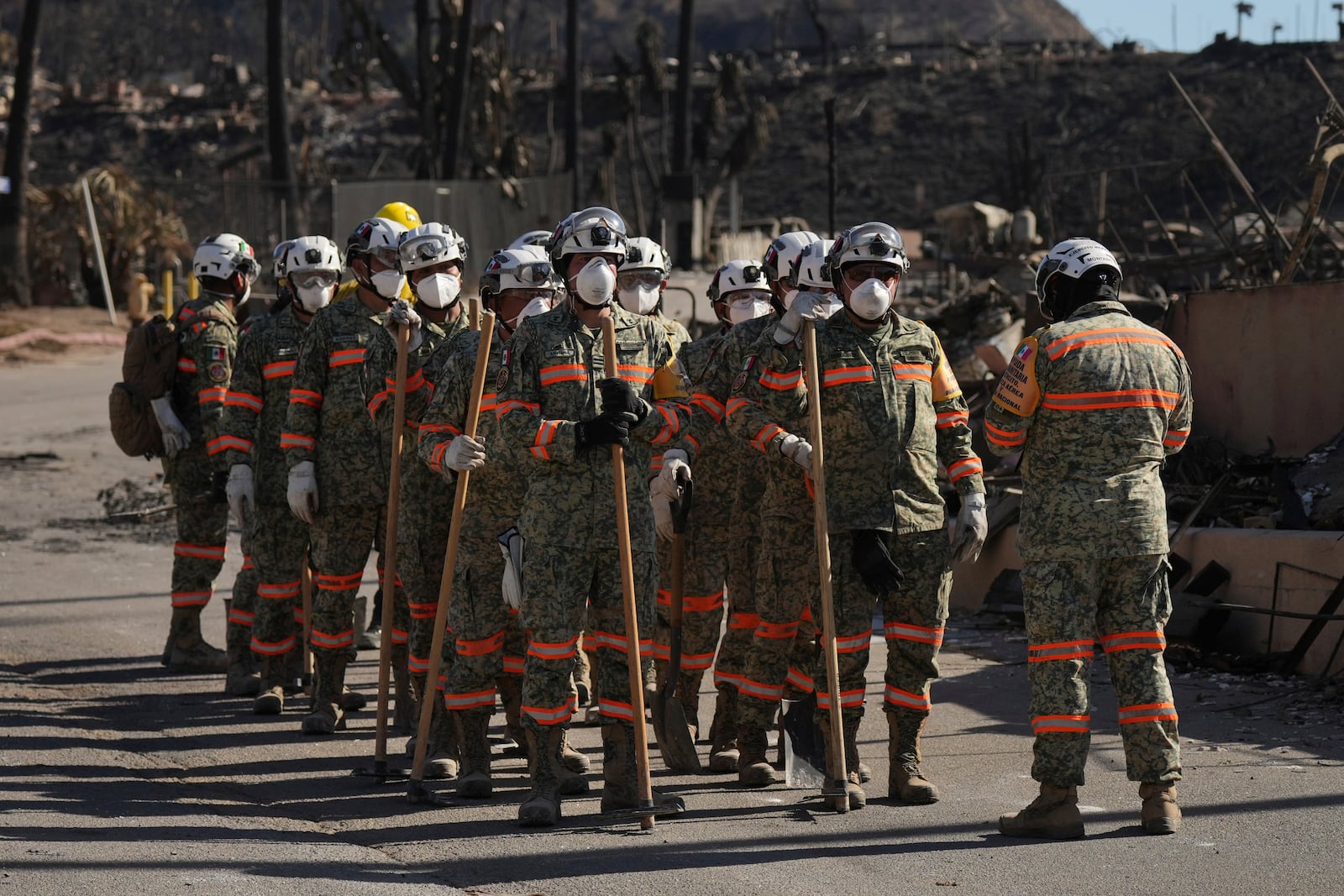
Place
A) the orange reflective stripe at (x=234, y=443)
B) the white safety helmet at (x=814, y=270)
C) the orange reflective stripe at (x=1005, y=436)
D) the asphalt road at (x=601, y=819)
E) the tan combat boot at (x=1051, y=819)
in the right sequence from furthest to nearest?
the orange reflective stripe at (x=234, y=443) → the white safety helmet at (x=814, y=270) → the orange reflective stripe at (x=1005, y=436) → the tan combat boot at (x=1051, y=819) → the asphalt road at (x=601, y=819)

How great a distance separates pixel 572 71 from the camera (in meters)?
31.5

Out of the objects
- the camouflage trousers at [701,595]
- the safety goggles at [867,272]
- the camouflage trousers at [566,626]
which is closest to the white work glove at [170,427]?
the camouflage trousers at [701,595]

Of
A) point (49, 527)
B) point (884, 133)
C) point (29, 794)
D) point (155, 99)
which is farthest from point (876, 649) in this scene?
point (155, 99)

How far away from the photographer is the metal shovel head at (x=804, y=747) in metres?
6.89

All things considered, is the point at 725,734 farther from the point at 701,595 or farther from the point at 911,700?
the point at 911,700

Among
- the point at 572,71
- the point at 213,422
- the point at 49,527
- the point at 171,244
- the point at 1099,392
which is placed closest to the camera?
the point at 1099,392

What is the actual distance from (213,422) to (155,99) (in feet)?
215

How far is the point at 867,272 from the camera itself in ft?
22.2

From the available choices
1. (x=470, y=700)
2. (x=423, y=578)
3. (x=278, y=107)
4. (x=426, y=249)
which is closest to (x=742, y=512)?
(x=423, y=578)

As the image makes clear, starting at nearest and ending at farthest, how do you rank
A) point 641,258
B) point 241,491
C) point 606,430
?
point 606,430 < point 641,258 < point 241,491

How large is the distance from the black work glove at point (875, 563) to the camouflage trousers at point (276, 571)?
326 centimetres

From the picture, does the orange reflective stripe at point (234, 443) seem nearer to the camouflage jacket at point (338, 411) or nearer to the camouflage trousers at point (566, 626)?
the camouflage jacket at point (338, 411)

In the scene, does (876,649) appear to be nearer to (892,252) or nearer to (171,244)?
(892,252)

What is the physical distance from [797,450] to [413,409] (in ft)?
6.99
